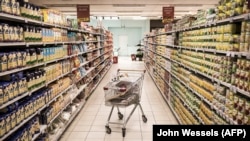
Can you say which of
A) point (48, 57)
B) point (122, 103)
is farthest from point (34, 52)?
point (122, 103)

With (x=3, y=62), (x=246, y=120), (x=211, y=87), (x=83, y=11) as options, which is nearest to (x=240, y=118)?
(x=246, y=120)

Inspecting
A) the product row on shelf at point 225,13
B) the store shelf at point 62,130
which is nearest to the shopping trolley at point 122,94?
the store shelf at point 62,130

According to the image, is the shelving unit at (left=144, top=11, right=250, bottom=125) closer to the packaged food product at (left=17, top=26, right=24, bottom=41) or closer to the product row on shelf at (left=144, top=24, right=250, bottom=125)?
the product row on shelf at (left=144, top=24, right=250, bottom=125)

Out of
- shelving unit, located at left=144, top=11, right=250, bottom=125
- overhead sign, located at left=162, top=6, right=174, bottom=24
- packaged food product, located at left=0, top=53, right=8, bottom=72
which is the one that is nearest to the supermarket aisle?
shelving unit, located at left=144, top=11, right=250, bottom=125

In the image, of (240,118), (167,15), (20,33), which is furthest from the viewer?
(167,15)

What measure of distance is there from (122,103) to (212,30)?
2145mm

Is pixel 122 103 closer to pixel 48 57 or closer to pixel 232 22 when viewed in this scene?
pixel 48 57

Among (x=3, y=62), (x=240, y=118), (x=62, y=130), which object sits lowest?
(x=62, y=130)

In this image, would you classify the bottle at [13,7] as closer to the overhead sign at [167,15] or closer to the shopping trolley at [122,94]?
the shopping trolley at [122,94]

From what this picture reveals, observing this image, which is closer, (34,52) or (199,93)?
(34,52)

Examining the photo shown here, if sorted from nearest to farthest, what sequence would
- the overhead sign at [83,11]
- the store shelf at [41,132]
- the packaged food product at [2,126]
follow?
the packaged food product at [2,126] → the store shelf at [41,132] → the overhead sign at [83,11]

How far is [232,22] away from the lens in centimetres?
266

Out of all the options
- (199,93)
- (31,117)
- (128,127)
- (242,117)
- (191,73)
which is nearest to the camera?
(242,117)

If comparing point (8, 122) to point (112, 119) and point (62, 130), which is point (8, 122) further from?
point (112, 119)
